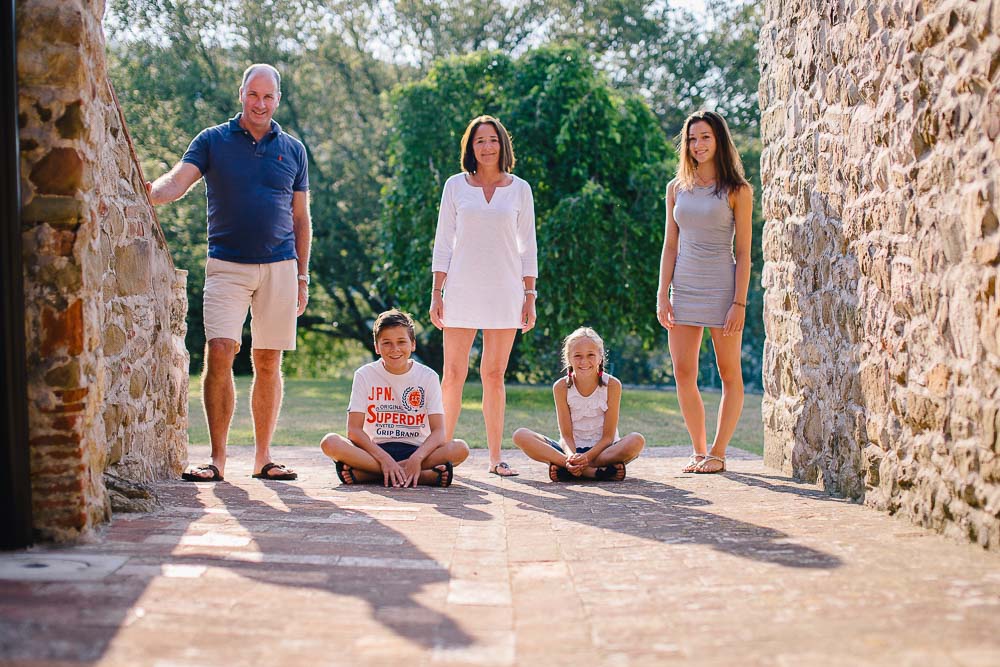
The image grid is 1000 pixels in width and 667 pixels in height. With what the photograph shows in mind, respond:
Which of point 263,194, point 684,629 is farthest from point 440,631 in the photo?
point 263,194

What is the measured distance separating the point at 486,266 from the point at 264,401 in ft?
3.83

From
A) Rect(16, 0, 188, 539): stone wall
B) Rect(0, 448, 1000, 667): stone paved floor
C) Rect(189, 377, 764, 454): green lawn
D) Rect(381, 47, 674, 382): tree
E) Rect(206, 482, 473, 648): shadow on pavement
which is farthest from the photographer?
Rect(381, 47, 674, 382): tree

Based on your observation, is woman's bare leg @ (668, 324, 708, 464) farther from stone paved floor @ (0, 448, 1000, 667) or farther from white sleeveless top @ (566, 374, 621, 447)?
stone paved floor @ (0, 448, 1000, 667)

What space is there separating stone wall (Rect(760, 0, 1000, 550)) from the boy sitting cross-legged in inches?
61.7

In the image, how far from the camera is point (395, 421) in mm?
4340

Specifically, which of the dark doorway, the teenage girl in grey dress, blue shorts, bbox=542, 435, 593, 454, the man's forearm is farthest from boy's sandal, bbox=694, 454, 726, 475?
the dark doorway

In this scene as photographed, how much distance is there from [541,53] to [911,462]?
8409 mm

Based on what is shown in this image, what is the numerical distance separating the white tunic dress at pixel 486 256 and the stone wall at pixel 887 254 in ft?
4.03

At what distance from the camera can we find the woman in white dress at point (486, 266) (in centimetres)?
468

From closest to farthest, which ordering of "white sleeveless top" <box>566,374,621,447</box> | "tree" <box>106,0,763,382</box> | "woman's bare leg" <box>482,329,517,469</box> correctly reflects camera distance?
"white sleeveless top" <box>566,374,621,447</box>
"woman's bare leg" <box>482,329,517,469</box>
"tree" <box>106,0,763,382</box>

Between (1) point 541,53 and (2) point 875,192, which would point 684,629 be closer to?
(2) point 875,192

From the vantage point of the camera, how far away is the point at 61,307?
277cm

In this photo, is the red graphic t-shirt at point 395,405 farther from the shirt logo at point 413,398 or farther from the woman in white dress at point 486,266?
the woman in white dress at point 486,266

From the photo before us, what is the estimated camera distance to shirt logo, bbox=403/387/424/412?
4.35m
